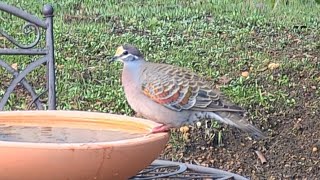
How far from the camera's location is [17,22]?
769cm

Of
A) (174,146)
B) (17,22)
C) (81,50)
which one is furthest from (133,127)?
(17,22)

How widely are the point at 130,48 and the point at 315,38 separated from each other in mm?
3982

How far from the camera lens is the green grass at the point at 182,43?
5773 millimetres

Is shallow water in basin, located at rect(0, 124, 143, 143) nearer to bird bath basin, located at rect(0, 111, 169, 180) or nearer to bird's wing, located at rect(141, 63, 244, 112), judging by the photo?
bird bath basin, located at rect(0, 111, 169, 180)

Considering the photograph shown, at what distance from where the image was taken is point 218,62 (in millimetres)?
6539

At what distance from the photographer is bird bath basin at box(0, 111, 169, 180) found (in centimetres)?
222

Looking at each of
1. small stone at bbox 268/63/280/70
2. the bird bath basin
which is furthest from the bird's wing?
small stone at bbox 268/63/280/70

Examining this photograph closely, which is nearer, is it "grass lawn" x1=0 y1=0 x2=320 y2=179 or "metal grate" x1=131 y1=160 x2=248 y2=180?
"metal grate" x1=131 y1=160 x2=248 y2=180

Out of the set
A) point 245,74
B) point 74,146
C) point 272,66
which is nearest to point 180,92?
point 74,146

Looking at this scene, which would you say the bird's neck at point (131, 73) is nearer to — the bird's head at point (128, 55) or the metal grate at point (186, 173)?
the bird's head at point (128, 55)

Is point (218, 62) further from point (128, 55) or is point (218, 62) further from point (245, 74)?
point (128, 55)

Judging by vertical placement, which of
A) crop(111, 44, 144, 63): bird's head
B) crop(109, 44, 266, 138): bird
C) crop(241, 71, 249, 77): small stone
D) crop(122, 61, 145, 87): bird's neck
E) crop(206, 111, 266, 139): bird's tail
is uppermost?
crop(111, 44, 144, 63): bird's head

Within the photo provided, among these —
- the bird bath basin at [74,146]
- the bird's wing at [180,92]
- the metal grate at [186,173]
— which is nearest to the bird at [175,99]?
the bird's wing at [180,92]

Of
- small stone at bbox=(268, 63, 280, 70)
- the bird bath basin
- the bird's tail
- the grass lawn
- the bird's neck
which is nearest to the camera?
the bird bath basin
